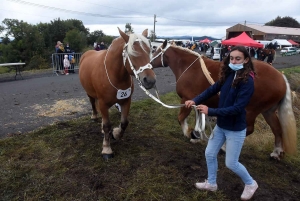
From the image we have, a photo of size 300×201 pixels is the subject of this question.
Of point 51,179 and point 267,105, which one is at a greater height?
point 267,105

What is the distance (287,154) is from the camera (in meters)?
4.46

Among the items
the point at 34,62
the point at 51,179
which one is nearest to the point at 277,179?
the point at 51,179

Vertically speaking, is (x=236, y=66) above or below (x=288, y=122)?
above

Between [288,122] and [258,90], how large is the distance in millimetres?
762

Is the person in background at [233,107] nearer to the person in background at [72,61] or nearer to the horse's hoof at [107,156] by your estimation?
the horse's hoof at [107,156]

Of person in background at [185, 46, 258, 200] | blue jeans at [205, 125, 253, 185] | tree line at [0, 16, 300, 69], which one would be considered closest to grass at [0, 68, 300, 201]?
blue jeans at [205, 125, 253, 185]

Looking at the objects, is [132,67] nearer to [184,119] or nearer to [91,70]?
[91,70]

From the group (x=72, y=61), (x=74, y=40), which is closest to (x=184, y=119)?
(x=72, y=61)

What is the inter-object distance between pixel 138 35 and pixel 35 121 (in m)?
3.61

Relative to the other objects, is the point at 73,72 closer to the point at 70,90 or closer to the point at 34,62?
the point at 70,90

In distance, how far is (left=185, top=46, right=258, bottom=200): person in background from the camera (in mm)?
2545

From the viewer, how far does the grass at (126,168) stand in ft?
10.3

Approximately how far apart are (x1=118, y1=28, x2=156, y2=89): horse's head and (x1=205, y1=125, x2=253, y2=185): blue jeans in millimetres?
1067

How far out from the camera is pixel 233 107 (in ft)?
8.29
